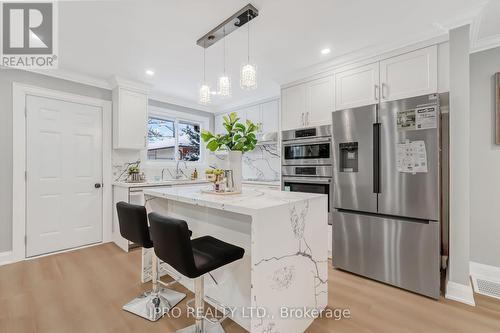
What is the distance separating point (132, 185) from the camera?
3.27 metres

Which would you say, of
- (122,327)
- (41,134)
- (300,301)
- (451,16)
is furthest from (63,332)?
(451,16)

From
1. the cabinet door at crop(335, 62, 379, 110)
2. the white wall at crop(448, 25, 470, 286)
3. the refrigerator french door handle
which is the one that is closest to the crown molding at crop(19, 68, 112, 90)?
the cabinet door at crop(335, 62, 379, 110)

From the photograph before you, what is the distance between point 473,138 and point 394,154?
1.11 metres

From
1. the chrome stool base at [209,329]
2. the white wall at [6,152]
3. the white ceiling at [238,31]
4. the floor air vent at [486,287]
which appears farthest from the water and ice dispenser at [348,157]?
the white wall at [6,152]

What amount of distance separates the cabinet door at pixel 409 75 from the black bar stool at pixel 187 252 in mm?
2314

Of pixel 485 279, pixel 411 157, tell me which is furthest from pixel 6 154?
pixel 485 279

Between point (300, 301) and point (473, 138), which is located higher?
point (473, 138)

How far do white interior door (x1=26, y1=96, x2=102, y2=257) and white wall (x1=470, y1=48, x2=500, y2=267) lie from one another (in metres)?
4.95

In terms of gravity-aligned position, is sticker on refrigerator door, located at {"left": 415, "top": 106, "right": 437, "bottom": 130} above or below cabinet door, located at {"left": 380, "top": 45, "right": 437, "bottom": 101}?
below

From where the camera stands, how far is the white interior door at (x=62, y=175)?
119 inches

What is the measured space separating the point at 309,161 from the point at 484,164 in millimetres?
1844

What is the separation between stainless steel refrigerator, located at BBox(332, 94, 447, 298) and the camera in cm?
204

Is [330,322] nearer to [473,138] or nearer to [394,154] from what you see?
[394,154]

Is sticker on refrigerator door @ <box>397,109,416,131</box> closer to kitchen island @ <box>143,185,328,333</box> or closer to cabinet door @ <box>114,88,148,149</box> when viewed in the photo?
kitchen island @ <box>143,185,328,333</box>
